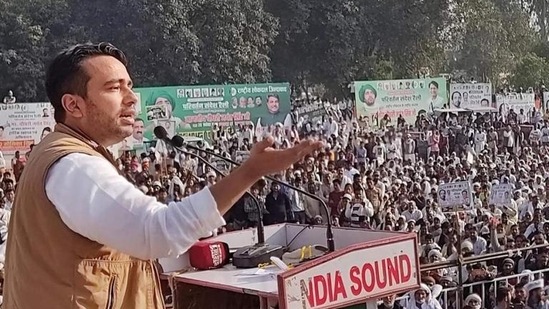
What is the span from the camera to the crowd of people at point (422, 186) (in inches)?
311

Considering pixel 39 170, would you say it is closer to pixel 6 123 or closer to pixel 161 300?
pixel 161 300

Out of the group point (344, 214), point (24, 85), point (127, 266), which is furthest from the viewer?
point (24, 85)

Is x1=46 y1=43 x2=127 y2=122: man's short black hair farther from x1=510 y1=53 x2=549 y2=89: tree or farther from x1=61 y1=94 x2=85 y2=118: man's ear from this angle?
x1=510 y1=53 x2=549 y2=89: tree

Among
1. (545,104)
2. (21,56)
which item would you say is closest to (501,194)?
(545,104)

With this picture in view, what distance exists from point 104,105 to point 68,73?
4.1 inches

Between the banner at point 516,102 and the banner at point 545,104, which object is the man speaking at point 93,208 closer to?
the banner at point 516,102

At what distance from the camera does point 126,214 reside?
1486mm

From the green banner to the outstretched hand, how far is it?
41.5ft

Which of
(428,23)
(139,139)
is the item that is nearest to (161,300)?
(139,139)

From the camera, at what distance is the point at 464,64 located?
31.7 m

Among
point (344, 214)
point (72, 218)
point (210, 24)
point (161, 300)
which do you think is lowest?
point (344, 214)

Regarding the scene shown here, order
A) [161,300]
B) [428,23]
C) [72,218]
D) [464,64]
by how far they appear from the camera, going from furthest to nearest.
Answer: [464,64], [428,23], [161,300], [72,218]

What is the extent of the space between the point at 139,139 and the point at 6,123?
87.2 inches

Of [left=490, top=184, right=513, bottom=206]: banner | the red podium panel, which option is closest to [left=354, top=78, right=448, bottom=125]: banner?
[left=490, top=184, right=513, bottom=206]: banner
